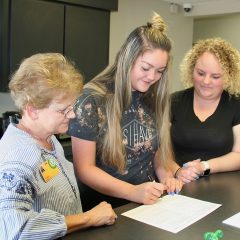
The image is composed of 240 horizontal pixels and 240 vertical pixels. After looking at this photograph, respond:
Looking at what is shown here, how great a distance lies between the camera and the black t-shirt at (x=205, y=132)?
186 centimetres

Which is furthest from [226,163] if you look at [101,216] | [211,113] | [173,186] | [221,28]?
[221,28]

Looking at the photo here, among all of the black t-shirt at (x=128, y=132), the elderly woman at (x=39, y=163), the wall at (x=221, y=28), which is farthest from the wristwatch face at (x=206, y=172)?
the wall at (x=221, y=28)

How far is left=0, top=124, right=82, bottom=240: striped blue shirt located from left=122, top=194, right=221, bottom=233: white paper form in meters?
0.23

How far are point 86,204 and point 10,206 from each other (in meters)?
0.67

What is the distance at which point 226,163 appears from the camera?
1.80m

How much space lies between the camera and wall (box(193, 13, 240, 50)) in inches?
200

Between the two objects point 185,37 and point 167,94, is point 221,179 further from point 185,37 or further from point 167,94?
point 185,37

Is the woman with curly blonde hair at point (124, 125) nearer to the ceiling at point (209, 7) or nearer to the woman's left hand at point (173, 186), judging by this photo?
the woman's left hand at point (173, 186)

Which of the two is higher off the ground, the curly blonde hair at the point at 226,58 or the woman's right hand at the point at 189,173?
the curly blonde hair at the point at 226,58

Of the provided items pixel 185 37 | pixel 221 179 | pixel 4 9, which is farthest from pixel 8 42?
pixel 185 37

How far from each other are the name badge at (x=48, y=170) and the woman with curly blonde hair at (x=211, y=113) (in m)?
0.92

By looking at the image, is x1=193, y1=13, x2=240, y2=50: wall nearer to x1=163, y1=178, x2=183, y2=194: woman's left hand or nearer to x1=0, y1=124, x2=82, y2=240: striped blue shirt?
x1=163, y1=178, x2=183, y2=194: woman's left hand

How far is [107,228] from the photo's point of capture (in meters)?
1.04

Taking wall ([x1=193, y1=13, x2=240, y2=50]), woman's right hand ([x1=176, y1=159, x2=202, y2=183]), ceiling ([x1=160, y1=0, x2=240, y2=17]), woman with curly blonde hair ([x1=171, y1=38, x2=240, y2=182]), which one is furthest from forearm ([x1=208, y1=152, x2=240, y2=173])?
wall ([x1=193, y1=13, x2=240, y2=50])
